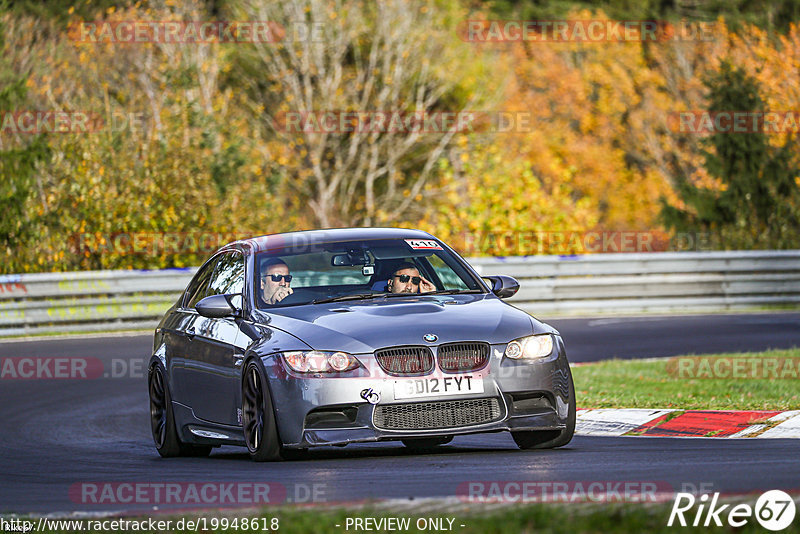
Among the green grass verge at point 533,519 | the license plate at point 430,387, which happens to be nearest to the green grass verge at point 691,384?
the license plate at point 430,387

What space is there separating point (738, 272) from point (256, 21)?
18.7 m

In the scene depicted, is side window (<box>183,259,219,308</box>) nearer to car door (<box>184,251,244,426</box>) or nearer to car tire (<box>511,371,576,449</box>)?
car door (<box>184,251,244,426</box>)

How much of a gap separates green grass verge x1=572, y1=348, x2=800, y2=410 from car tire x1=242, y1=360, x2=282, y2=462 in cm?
389

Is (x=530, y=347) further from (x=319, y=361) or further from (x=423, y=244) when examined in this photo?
(x=423, y=244)

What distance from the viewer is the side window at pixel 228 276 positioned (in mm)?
10569

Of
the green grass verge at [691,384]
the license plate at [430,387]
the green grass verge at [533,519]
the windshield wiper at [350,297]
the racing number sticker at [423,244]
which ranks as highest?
the racing number sticker at [423,244]

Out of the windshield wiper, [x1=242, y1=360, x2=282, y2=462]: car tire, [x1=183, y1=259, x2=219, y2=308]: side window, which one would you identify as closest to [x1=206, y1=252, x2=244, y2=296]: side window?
[x1=183, y1=259, x2=219, y2=308]: side window

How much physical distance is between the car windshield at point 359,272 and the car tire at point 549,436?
1.14 metres

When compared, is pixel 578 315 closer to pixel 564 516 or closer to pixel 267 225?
pixel 267 225

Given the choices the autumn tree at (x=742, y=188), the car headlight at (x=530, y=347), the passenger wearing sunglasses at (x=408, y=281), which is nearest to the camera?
the car headlight at (x=530, y=347)

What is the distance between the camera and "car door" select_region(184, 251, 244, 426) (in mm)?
9875

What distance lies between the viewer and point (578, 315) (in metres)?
24.6

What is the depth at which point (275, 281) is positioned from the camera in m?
10.2

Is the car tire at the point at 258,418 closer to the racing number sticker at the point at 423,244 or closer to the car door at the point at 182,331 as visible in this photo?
the car door at the point at 182,331
